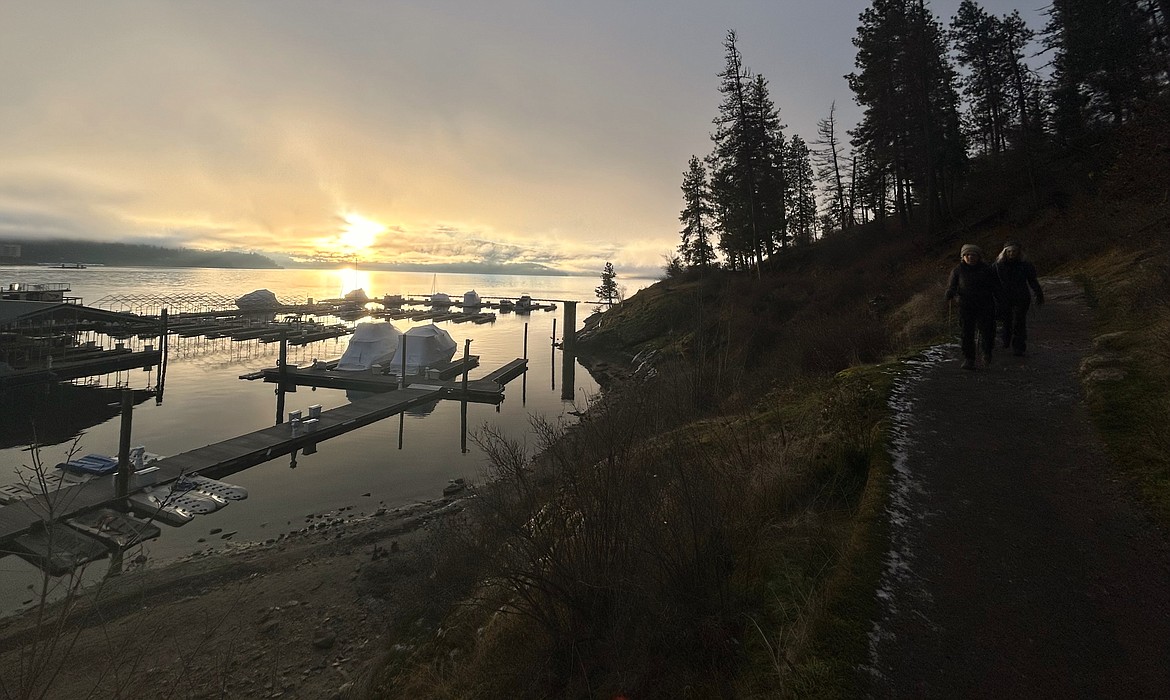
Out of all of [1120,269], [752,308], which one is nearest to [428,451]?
[752,308]

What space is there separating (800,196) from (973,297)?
159 feet

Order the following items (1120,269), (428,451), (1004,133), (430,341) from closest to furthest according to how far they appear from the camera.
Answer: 1. (1120,269)
2. (428,451)
3. (1004,133)
4. (430,341)

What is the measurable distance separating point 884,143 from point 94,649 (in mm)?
35630

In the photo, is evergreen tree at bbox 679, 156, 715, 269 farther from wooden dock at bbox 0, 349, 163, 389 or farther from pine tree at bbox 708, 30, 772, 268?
wooden dock at bbox 0, 349, 163, 389

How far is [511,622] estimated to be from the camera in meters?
5.43

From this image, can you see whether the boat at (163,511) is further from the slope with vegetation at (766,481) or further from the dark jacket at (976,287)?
the dark jacket at (976,287)

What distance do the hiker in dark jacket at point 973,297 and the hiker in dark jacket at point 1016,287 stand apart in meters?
0.21

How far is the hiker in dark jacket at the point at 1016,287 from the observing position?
7254 mm

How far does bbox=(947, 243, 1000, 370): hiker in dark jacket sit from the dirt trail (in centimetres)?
194

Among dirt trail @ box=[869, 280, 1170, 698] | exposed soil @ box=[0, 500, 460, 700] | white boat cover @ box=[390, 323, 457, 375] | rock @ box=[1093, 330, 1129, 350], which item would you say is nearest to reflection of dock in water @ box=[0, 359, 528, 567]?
exposed soil @ box=[0, 500, 460, 700]

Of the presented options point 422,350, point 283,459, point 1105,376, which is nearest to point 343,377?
point 422,350

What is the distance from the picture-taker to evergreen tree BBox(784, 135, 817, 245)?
4706 centimetres

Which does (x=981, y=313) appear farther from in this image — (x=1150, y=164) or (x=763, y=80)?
(x=763, y=80)

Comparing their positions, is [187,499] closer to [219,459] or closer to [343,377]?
[219,459]
